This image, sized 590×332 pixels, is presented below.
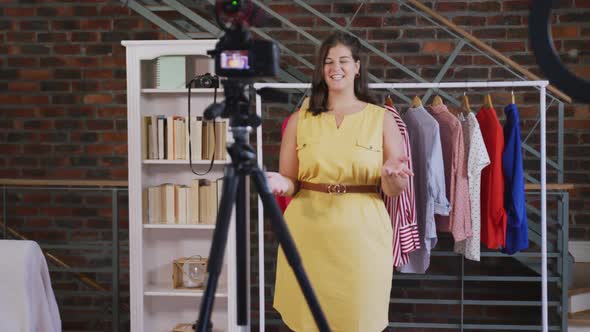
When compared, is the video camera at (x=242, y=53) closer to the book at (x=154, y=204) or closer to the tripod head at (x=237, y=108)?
the tripod head at (x=237, y=108)

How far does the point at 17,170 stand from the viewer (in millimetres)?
4328

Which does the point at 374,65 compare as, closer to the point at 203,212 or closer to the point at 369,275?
the point at 203,212

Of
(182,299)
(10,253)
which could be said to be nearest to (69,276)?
(182,299)

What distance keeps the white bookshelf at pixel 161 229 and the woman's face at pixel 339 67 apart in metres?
1.30

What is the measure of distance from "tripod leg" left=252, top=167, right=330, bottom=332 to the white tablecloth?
1.09 m

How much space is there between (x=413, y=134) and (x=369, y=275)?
1.10 m

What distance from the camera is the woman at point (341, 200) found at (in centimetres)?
192

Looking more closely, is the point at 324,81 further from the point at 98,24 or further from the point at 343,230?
the point at 98,24

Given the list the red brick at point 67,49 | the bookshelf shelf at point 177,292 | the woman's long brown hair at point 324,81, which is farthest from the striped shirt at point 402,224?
the red brick at point 67,49

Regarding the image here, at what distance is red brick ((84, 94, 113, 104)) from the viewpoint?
4.27m

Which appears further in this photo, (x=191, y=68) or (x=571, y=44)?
(x=571, y=44)

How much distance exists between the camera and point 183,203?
3.36 metres

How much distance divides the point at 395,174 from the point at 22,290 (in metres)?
1.23

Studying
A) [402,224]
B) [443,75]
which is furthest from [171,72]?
[443,75]
